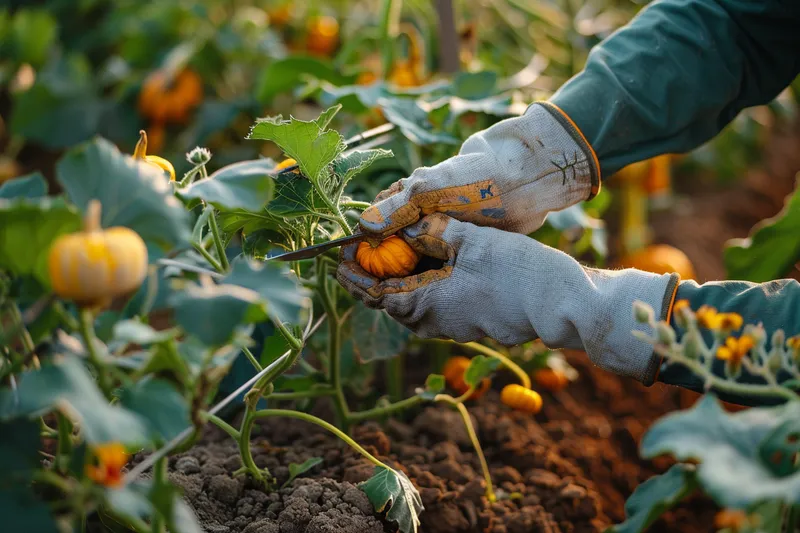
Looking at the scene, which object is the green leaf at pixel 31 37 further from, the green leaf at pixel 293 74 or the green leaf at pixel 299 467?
the green leaf at pixel 299 467

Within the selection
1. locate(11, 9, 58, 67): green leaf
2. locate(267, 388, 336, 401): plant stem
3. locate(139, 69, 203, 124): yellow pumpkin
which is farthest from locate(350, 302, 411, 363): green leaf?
locate(11, 9, 58, 67): green leaf

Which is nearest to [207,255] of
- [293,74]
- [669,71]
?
[669,71]

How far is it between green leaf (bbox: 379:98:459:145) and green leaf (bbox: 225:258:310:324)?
2.40 feet

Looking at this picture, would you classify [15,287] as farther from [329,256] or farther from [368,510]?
[368,510]

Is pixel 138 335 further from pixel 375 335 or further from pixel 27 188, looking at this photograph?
pixel 375 335

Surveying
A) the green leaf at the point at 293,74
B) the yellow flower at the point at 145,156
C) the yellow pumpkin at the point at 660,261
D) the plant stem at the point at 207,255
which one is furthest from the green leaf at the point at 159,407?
the yellow pumpkin at the point at 660,261

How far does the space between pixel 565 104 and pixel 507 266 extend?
412 mm

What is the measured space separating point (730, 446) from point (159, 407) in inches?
24.1

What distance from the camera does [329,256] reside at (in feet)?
4.50

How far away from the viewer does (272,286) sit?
95 centimetres

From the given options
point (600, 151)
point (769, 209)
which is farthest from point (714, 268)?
point (600, 151)

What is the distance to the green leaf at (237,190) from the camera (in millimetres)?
1000

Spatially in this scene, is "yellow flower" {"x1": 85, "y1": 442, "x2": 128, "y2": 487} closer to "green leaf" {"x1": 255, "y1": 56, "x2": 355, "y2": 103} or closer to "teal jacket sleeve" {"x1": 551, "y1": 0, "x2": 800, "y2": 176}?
"teal jacket sleeve" {"x1": 551, "y1": 0, "x2": 800, "y2": 176}

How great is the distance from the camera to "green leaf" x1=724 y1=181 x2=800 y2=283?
5.86 ft
